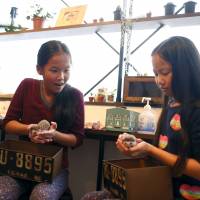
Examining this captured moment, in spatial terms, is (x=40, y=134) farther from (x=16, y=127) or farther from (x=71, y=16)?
(x=71, y=16)

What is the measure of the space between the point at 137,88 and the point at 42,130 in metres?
0.78

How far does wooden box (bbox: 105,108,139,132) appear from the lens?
1.63 m

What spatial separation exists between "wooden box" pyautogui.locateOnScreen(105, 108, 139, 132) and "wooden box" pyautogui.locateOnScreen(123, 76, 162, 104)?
207 millimetres

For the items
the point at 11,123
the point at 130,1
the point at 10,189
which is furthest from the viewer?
the point at 130,1

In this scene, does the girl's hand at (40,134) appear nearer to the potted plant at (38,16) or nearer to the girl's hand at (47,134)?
the girl's hand at (47,134)

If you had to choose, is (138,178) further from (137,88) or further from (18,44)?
(18,44)

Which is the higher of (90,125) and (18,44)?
(18,44)

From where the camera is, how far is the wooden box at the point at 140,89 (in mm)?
1829

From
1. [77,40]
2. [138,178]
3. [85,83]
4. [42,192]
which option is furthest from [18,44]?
[138,178]

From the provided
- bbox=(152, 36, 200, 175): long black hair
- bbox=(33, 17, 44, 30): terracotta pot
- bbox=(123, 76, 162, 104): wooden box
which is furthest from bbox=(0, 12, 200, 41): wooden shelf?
bbox=(152, 36, 200, 175): long black hair

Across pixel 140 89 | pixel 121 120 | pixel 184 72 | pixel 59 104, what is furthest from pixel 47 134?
pixel 140 89

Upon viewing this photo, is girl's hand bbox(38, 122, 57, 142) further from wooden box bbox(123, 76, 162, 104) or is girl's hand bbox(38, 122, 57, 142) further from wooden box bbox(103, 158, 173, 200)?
wooden box bbox(123, 76, 162, 104)

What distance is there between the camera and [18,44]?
2.74 metres

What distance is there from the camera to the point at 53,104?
1.59 meters
